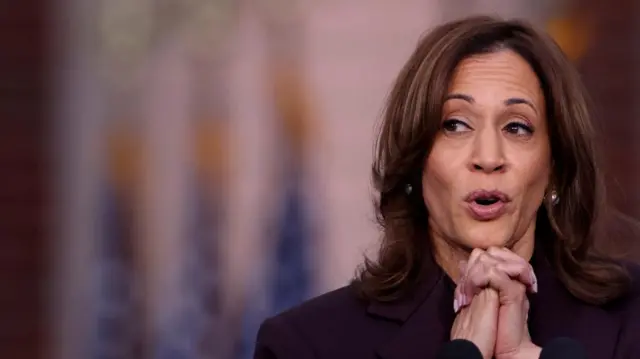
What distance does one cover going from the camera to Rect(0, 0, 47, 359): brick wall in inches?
165

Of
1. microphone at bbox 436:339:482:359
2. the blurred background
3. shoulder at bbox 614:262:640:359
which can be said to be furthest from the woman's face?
the blurred background

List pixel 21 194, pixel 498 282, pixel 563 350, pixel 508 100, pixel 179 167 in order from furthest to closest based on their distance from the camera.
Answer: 1. pixel 179 167
2. pixel 21 194
3. pixel 508 100
4. pixel 498 282
5. pixel 563 350

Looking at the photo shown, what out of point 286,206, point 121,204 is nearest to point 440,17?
point 286,206

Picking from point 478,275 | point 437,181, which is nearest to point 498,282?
point 478,275

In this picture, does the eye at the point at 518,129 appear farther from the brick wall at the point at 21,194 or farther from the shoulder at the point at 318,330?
the brick wall at the point at 21,194

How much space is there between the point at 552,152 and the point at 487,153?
176 millimetres

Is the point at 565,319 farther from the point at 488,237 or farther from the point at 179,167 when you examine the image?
the point at 179,167

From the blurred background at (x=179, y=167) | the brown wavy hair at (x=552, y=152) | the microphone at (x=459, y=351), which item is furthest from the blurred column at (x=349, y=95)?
the microphone at (x=459, y=351)

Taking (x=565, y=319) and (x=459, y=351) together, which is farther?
(x=565, y=319)

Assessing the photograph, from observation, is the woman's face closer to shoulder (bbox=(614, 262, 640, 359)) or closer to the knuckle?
the knuckle

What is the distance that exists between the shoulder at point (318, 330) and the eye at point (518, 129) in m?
0.40

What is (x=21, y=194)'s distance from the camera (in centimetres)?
421

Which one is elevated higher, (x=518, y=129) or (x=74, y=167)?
(x=518, y=129)

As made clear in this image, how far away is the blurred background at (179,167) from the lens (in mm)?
4215
